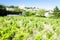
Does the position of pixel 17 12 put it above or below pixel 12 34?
below

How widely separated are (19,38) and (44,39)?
140 cm

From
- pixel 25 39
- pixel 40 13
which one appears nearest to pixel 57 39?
pixel 25 39

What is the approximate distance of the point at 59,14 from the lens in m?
45.8

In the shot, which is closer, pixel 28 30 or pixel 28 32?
pixel 28 32

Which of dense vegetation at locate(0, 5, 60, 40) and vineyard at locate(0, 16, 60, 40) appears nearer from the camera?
vineyard at locate(0, 16, 60, 40)

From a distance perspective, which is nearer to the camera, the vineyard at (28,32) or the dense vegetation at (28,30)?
the vineyard at (28,32)

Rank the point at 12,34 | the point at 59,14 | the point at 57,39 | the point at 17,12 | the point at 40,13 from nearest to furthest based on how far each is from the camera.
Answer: the point at 57,39
the point at 12,34
the point at 59,14
the point at 17,12
the point at 40,13

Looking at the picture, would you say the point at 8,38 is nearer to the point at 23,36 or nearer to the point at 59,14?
the point at 23,36

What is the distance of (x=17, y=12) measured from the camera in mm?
59281

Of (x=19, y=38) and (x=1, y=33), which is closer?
(x=19, y=38)

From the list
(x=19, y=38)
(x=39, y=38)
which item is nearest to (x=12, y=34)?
(x=19, y=38)

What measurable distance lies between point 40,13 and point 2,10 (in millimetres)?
21140

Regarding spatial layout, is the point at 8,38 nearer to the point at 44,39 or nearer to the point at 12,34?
the point at 12,34

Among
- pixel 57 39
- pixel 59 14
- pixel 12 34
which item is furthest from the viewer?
pixel 59 14
